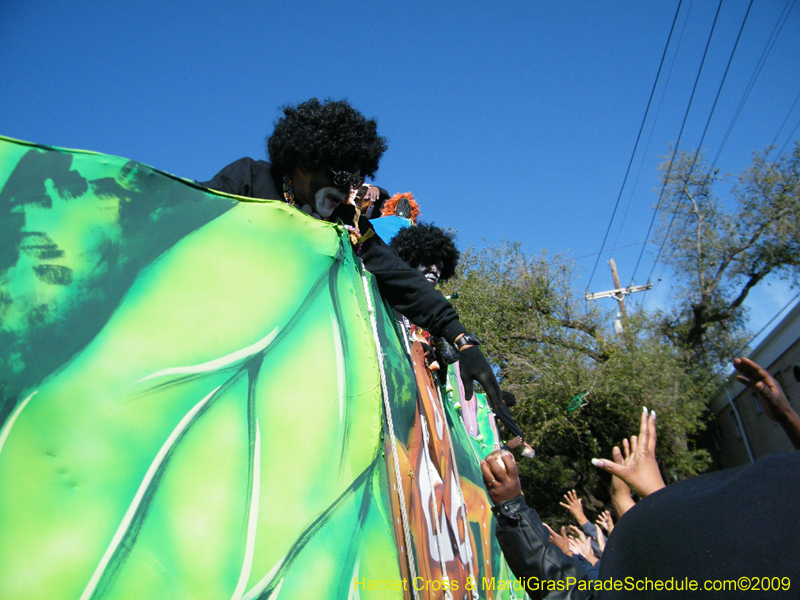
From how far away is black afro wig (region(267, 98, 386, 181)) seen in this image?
204 centimetres

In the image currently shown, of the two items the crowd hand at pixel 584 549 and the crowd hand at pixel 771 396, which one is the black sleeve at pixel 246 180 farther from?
the crowd hand at pixel 584 549

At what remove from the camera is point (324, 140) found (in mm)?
2045

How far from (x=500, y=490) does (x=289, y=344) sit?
709 millimetres

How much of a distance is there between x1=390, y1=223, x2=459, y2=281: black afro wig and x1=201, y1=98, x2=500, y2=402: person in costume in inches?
69.8

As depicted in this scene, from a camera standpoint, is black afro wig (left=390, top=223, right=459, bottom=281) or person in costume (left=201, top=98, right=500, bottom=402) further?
black afro wig (left=390, top=223, right=459, bottom=281)

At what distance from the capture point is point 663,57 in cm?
1114

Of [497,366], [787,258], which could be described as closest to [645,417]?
[497,366]

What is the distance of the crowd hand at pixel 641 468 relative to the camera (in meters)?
1.62

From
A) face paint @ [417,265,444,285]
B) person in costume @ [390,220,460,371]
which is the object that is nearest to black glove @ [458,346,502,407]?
person in costume @ [390,220,460,371]

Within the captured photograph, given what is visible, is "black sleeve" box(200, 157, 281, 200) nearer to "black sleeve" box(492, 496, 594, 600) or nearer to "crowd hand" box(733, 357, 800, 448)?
"black sleeve" box(492, 496, 594, 600)

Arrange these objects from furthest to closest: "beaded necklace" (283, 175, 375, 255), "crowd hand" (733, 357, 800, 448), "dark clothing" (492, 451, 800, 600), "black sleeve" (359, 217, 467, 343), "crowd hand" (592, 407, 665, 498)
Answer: "black sleeve" (359, 217, 467, 343), "beaded necklace" (283, 175, 375, 255), "crowd hand" (733, 357, 800, 448), "crowd hand" (592, 407, 665, 498), "dark clothing" (492, 451, 800, 600)

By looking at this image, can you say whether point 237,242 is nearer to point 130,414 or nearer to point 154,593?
point 130,414

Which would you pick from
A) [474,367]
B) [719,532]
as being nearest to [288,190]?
[474,367]

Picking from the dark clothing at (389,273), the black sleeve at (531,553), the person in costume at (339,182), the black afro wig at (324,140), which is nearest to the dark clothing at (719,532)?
the black sleeve at (531,553)
